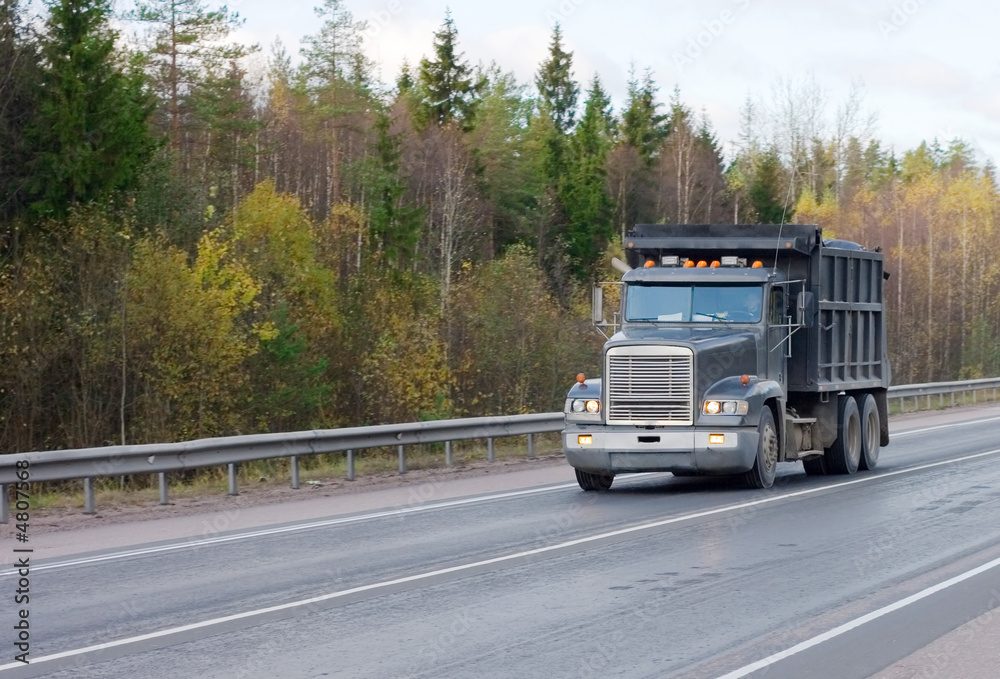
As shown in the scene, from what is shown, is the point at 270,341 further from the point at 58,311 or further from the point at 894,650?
the point at 894,650

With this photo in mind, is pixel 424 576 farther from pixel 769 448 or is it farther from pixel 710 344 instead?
pixel 769 448

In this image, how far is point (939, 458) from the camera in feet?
68.7

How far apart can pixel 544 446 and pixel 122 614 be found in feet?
52.3

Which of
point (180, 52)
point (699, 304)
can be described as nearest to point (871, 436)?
point (699, 304)

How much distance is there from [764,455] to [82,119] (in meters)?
22.5

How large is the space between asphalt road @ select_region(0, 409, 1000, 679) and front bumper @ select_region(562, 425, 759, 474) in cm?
58

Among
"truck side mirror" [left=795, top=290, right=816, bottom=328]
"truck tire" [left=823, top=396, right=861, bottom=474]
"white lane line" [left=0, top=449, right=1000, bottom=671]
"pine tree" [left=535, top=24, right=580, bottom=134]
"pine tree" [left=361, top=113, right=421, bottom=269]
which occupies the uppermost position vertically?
"pine tree" [left=535, top=24, right=580, bottom=134]

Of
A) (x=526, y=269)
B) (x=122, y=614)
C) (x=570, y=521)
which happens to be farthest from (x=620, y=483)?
(x=526, y=269)

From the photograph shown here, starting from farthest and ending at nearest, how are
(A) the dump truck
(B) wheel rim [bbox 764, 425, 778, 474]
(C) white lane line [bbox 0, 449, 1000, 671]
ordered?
(B) wheel rim [bbox 764, 425, 778, 474] → (A) the dump truck → (C) white lane line [bbox 0, 449, 1000, 671]

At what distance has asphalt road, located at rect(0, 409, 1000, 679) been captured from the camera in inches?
294

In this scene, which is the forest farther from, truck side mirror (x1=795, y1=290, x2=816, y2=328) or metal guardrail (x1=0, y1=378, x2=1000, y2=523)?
metal guardrail (x1=0, y1=378, x2=1000, y2=523)

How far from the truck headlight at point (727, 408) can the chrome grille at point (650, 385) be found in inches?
10.1

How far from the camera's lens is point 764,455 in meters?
16.3

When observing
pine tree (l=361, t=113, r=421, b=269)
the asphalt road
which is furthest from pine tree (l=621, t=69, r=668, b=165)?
the asphalt road
